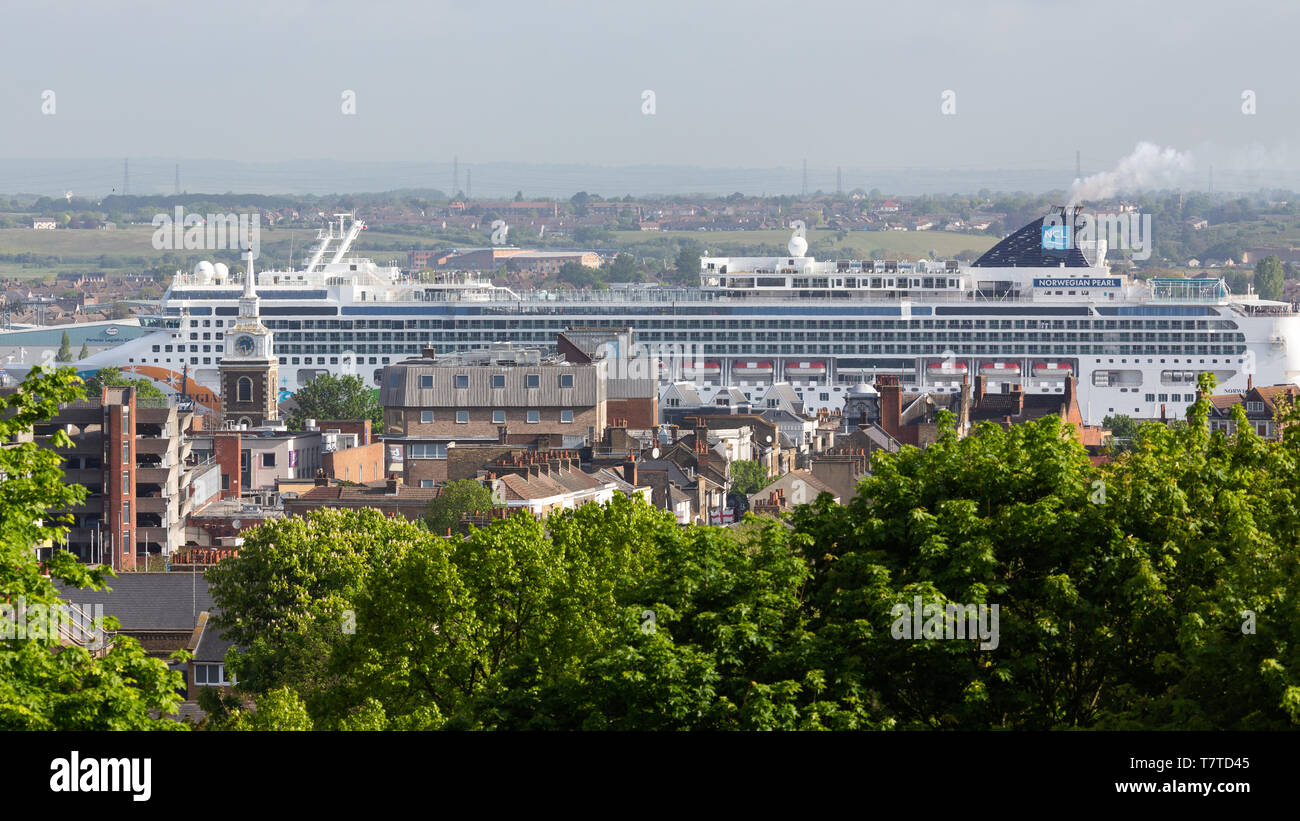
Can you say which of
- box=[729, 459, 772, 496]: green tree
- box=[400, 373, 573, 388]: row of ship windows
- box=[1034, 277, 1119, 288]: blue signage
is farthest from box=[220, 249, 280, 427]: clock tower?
box=[1034, 277, 1119, 288]: blue signage

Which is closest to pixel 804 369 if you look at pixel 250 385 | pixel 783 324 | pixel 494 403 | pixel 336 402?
pixel 783 324

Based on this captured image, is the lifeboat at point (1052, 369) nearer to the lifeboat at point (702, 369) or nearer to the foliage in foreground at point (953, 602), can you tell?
the lifeboat at point (702, 369)

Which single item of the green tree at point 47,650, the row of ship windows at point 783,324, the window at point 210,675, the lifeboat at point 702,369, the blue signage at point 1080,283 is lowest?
the window at point 210,675

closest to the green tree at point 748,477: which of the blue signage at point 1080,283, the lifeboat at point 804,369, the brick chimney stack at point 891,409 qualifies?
the brick chimney stack at point 891,409
